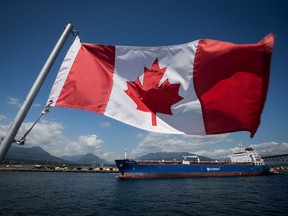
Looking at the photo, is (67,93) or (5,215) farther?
(5,215)

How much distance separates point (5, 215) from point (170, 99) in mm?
20244

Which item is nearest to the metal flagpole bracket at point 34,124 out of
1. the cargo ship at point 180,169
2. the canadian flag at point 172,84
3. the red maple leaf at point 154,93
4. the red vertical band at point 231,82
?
the canadian flag at point 172,84

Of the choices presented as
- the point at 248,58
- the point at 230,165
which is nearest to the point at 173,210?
the point at 248,58

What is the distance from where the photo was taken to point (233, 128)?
5.12 metres

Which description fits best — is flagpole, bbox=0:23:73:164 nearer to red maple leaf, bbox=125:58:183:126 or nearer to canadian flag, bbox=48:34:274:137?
canadian flag, bbox=48:34:274:137

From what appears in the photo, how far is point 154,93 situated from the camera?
19.8 ft

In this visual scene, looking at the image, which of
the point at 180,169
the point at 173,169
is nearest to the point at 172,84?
the point at 173,169

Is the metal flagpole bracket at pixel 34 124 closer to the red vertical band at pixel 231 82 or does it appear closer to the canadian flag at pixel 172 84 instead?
the canadian flag at pixel 172 84

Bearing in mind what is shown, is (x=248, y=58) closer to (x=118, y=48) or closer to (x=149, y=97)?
(x=149, y=97)

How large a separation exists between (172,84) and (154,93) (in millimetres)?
558

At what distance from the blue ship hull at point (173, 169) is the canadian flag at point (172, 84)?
54182 mm

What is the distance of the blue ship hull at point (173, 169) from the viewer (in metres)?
A: 58.3

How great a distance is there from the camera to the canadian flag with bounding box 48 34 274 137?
16.3ft

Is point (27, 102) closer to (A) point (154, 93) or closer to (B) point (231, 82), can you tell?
(A) point (154, 93)
